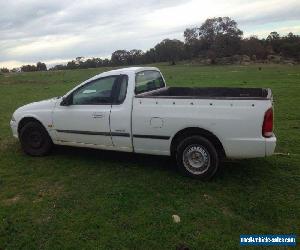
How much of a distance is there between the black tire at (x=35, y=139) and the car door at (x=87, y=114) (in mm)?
381

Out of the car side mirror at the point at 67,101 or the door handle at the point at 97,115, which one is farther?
the car side mirror at the point at 67,101

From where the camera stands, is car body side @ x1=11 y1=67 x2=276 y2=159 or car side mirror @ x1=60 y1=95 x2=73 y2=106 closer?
car body side @ x1=11 y1=67 x2=276 y2=159

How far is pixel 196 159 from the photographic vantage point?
6172 mm

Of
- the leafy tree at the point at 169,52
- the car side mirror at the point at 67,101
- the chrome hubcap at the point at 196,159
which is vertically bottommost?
the chrome hubcap at the point at 196,159

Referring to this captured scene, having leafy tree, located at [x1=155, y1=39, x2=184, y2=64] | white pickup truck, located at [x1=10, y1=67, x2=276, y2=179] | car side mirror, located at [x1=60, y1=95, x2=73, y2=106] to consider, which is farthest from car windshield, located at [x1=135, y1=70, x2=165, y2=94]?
leafy tree, located at [x1=155, y1=39, x2=184, y2=64]

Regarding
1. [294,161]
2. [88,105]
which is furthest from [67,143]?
[294,161]

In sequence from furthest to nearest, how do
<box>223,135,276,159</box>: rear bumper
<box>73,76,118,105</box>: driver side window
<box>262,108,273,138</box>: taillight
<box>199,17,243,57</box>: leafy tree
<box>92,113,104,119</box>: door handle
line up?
<box>199,17,243,57</box>: leafy tree, <box>73,76,118,105</box>: driver side window, <box>92,113,104,119</box>: door handle, <box>223,135,276,159</box>: rear bumper, <box>262,108,273,138</box>: taillight

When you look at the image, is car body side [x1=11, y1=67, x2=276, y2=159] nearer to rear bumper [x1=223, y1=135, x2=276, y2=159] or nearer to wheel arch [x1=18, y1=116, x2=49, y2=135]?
rear bumper [x1=223, y1=135, x2=276, y2=159]

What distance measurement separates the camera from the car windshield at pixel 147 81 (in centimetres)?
686

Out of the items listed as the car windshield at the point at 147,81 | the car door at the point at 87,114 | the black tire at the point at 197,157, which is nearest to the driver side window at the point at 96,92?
the car door at the point at 87,114

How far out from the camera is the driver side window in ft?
22.4

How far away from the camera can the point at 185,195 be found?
18.6 feet

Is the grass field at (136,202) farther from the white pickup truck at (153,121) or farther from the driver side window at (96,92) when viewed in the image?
the driver side window at (96,92)

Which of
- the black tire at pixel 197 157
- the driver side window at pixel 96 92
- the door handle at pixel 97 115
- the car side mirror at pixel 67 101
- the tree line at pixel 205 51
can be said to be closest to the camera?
the black tire at pixel 197 157
